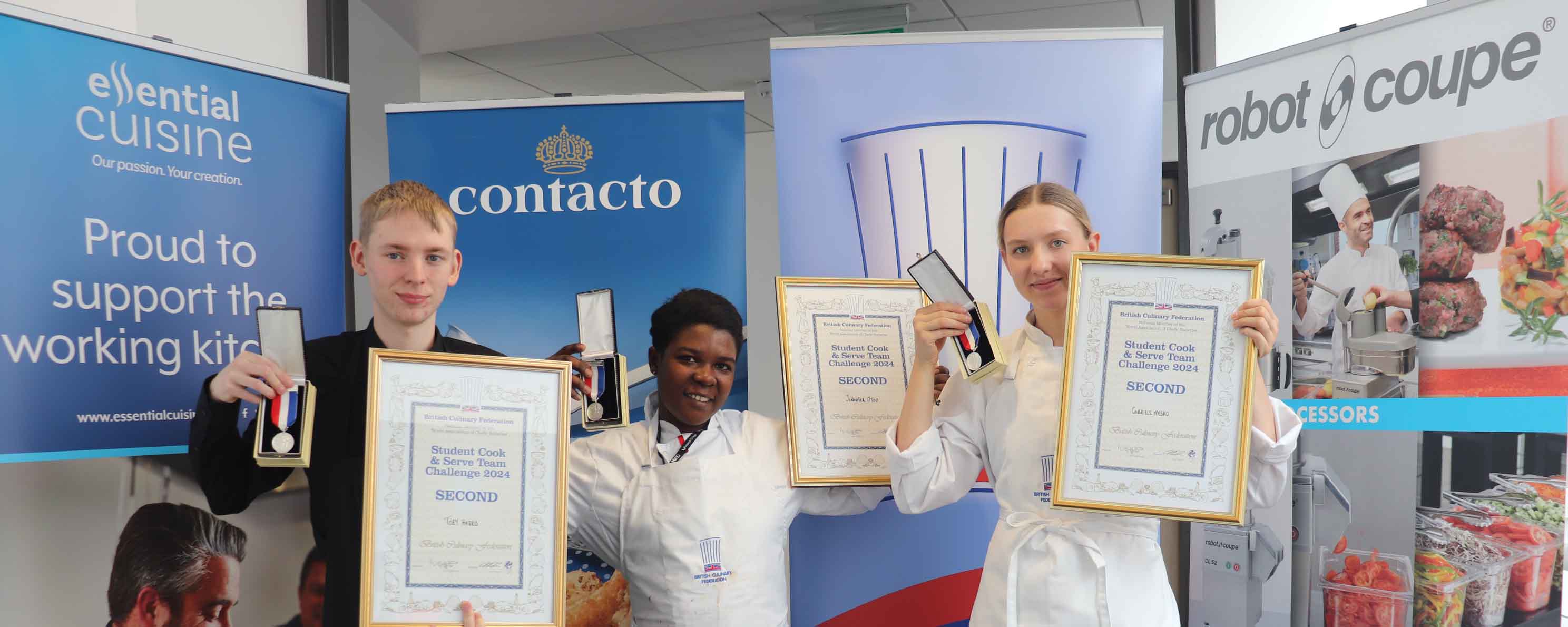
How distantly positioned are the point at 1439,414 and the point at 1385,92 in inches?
37.9

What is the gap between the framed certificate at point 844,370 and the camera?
8.03ft

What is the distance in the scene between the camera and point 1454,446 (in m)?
2.79

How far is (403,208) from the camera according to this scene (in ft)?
7.07

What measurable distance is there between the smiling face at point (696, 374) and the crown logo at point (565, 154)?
0.93m

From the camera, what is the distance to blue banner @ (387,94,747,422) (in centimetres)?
312

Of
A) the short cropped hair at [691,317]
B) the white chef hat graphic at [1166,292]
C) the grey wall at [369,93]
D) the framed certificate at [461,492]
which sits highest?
the grey wall at [369,93]

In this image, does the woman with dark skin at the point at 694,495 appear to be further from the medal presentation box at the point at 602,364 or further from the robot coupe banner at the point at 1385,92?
the robot coupe banner at the point at 1385,92

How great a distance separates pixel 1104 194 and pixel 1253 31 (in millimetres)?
1343

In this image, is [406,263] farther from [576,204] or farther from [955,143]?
[955,143]

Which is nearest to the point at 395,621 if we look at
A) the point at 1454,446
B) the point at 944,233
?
the point at 944,233

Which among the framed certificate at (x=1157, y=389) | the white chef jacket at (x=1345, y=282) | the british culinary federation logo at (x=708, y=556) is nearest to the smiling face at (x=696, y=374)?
the british culinary federation logo at (x=708, y=556)

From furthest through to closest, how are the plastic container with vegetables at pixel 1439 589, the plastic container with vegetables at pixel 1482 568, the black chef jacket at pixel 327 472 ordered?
the plastic container with vegetables at pixel 1439 589
the plastic container with vegetables at pixel 1482 568
the black chef jacket at pixel 327 472

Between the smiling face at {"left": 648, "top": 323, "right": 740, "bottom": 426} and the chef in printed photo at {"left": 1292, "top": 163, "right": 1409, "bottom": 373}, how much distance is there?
6.42 ft

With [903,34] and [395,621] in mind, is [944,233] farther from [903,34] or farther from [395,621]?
[395,621]
